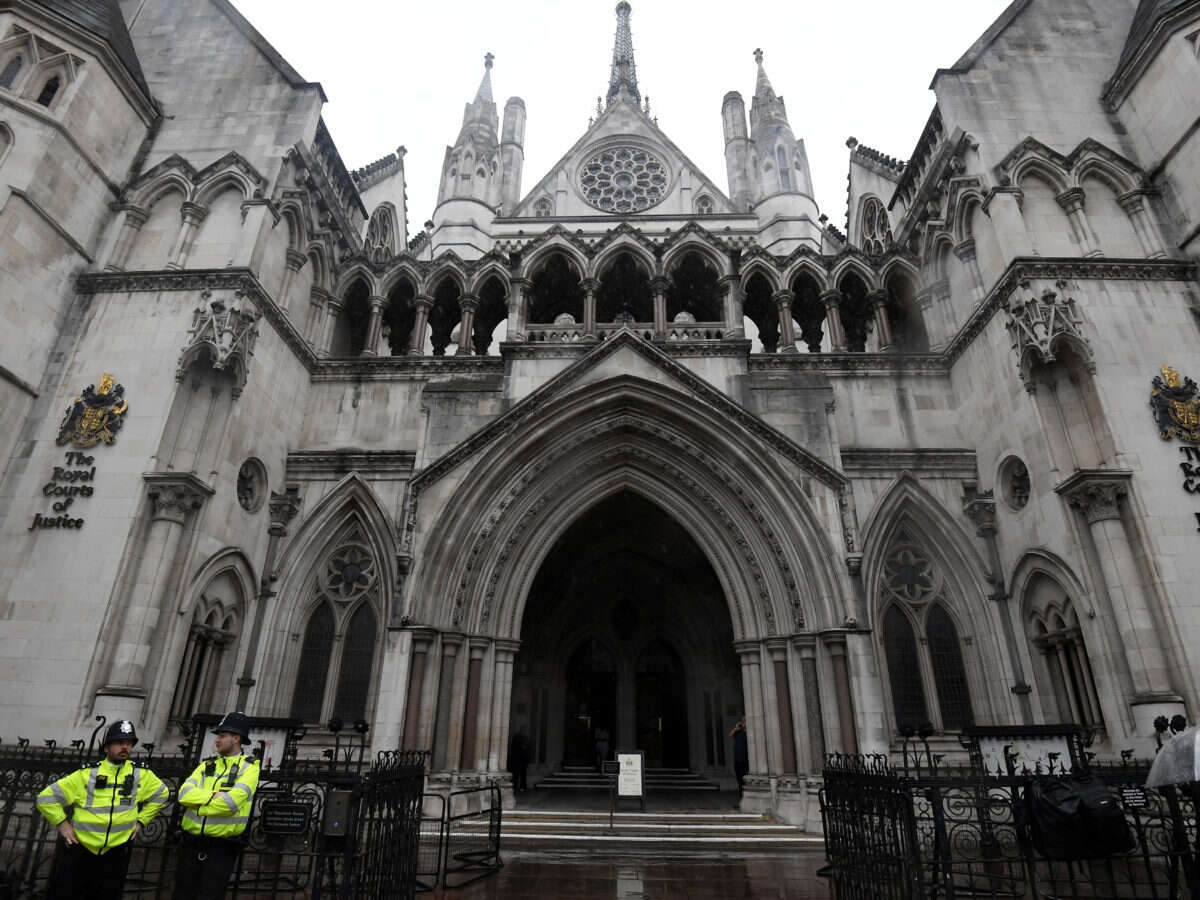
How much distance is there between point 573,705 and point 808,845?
9.13 m

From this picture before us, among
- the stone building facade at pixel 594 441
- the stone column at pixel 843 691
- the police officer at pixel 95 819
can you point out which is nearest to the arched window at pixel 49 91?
the stone building facade at pixel 594 441

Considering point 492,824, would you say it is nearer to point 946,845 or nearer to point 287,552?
point 946,845

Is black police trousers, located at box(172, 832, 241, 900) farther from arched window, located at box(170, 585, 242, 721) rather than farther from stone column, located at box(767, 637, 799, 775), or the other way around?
stone column, located at box(767, 637, 799, 775)

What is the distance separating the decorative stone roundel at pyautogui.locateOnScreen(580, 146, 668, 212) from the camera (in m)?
29.2

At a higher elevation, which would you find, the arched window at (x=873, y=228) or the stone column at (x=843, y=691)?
the arched window at (x=873, y=228)

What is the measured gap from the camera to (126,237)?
13703 millimetres

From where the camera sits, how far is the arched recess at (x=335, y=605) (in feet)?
43.3

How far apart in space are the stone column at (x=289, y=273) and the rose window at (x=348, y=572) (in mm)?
5534

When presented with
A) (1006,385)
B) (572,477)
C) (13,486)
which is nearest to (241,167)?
(13,486)

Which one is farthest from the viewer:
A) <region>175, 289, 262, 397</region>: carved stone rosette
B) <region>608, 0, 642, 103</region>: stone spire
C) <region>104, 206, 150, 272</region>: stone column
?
<region>608, 0, 642, 103</region>: stone spire

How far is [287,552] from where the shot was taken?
13.7 m

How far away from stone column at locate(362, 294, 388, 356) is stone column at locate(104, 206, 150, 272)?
4.88 m

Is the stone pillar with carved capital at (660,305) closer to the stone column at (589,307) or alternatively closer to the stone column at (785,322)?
the stone column at (589,307)

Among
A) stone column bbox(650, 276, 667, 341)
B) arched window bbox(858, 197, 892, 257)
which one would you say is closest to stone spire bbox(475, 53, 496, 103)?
arched window bbox(858, 197, 892, 257)
